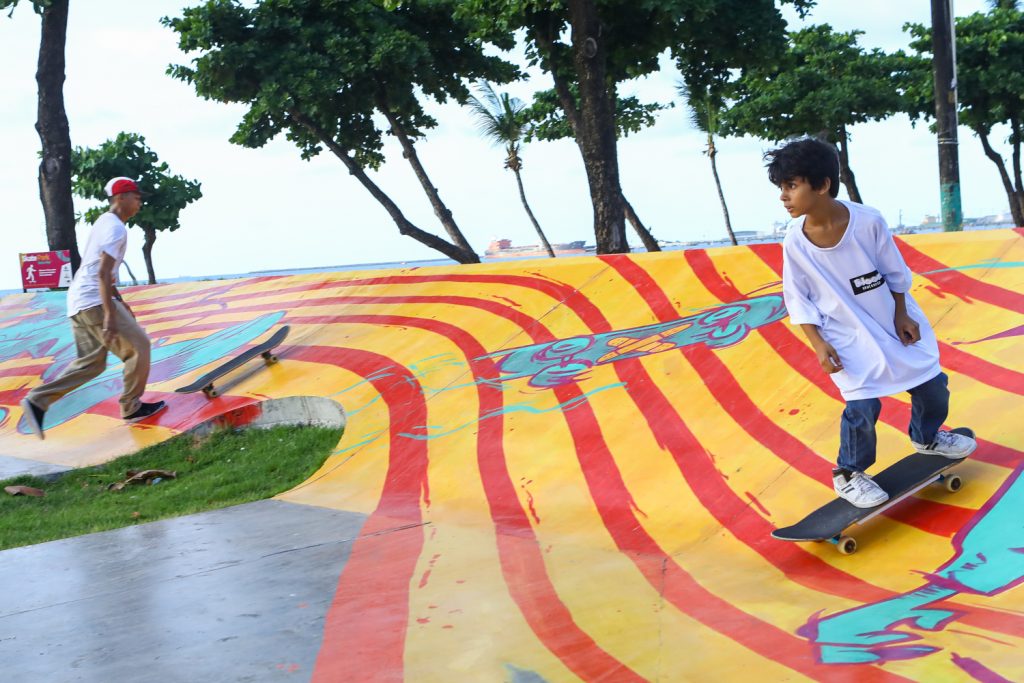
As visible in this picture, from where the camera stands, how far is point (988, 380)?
4.57 metres

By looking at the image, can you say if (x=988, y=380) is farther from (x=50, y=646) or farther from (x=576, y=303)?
(x=50, y=646)

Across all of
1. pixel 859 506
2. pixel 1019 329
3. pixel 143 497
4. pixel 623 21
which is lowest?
pixel 143 497

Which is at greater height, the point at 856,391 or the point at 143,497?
the point at 856,391

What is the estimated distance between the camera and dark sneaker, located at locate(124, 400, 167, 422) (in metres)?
8.55

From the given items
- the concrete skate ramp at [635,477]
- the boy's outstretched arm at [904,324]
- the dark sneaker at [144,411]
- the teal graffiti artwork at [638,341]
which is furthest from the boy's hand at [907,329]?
the dark sneaker at [144,411]

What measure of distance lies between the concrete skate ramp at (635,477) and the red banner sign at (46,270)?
6.62 meters

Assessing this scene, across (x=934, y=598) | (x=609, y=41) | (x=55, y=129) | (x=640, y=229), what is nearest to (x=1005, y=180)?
(x=640, y=229)

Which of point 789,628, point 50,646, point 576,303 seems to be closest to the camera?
point 789,628

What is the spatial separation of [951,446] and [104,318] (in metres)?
6.64

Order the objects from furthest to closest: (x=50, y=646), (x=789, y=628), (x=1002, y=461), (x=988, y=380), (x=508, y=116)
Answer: (x=508, y=116)
(x=988, y=380)
(x=1002, y=461)
(x=50, y=646)
(x=789, y=628)

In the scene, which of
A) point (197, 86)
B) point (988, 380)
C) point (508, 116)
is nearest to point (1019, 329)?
point (988, 380)

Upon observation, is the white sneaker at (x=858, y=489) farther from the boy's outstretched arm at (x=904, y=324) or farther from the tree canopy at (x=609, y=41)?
the tree canopy at (x=609, y=41)

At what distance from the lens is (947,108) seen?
468 inches

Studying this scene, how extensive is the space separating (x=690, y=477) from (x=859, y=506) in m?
1.18
